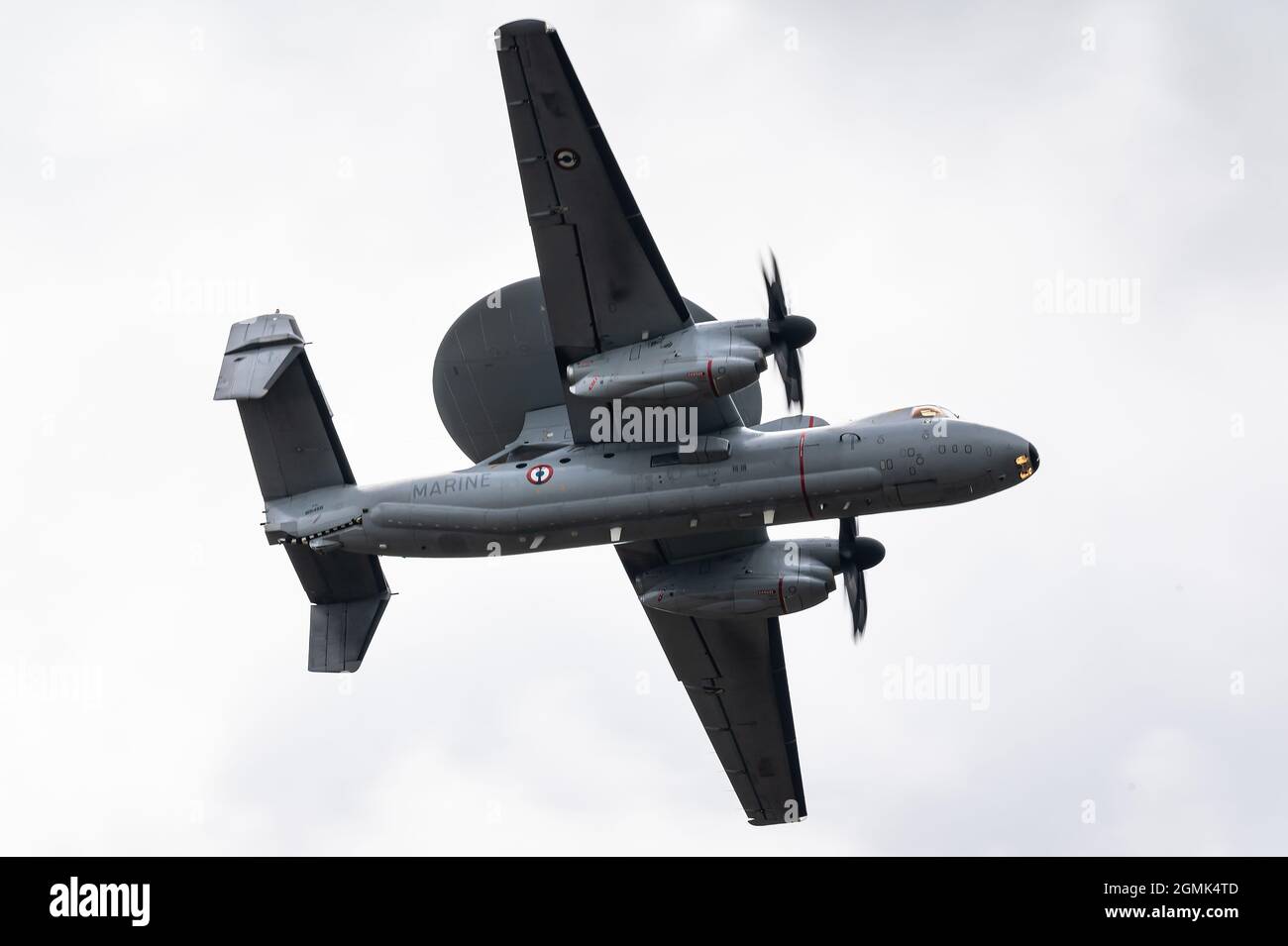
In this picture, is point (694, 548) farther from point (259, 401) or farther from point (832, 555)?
point (259, 401)

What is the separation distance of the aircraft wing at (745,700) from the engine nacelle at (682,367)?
7.04 m

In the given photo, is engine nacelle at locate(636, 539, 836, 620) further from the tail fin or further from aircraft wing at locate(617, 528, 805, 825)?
the tail fin

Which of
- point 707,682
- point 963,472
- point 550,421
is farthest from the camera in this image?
point 707,682

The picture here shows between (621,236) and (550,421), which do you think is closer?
(621,236)

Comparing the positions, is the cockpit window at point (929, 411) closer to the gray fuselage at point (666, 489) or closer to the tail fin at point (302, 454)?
the gray fuselage at point (666, 489)

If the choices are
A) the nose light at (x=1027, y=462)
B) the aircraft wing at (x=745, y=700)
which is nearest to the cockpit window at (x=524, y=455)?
the aircraft wing at (x=745, y=700)

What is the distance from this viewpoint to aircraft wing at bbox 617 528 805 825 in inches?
1495

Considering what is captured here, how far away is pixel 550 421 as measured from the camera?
34031 millimetres

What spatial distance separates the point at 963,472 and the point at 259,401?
44.0ft

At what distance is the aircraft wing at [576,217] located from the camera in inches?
1182

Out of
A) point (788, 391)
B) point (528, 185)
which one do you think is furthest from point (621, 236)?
point (788, 391)

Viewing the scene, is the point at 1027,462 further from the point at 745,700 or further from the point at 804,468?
the point at 745,700

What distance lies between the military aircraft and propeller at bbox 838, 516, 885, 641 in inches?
1.6

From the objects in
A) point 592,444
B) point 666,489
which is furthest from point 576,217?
point 666,489
